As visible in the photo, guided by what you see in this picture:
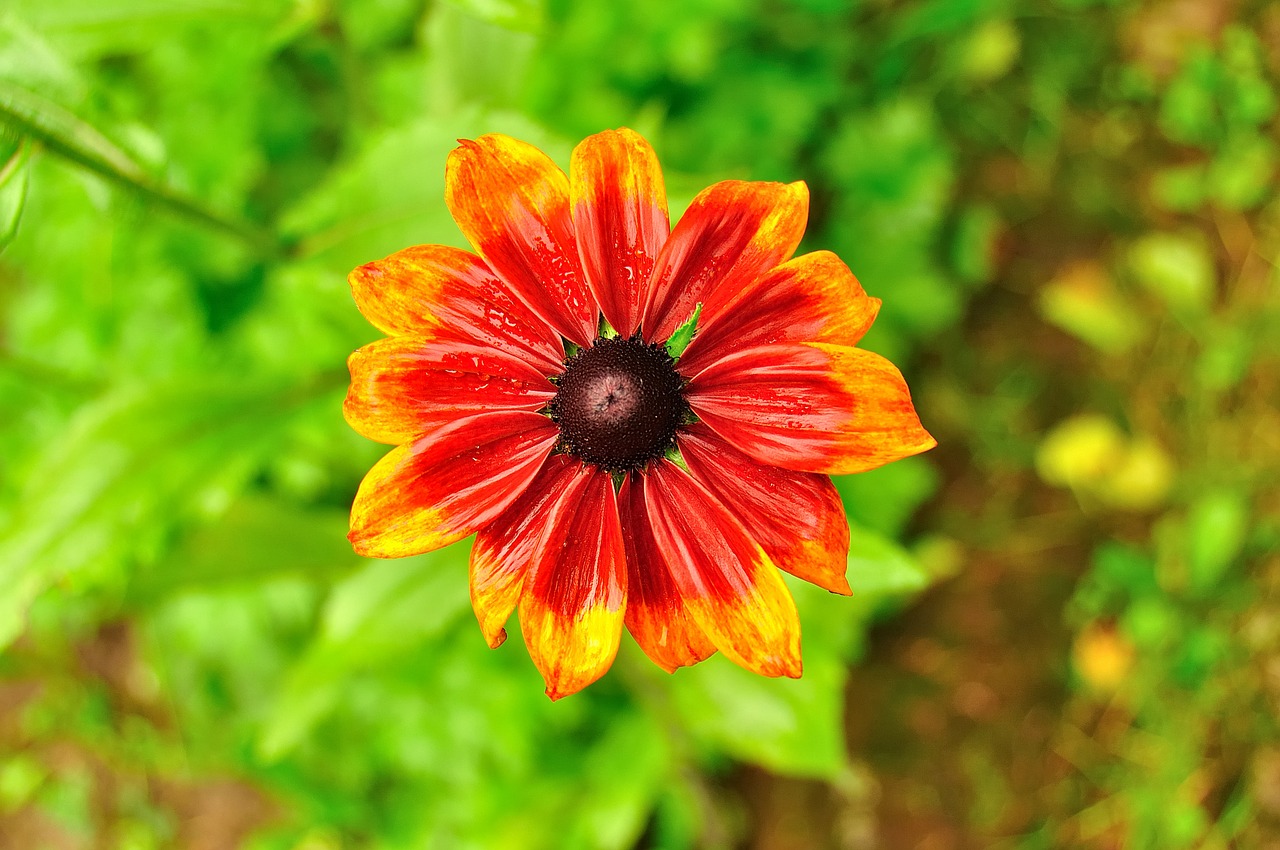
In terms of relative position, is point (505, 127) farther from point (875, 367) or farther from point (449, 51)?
point (875, 367)

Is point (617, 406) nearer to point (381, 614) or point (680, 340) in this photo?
point (680, 340)

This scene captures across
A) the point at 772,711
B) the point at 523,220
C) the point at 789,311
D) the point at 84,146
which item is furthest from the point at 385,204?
the point at 772,711

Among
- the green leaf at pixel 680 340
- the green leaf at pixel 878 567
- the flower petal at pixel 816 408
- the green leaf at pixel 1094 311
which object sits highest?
the green leaf at pixel 680 340

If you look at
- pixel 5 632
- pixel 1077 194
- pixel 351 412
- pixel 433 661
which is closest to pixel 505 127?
pixel 351 412

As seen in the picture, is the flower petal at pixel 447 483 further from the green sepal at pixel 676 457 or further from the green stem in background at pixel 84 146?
the green stem in background at pixel 84 146

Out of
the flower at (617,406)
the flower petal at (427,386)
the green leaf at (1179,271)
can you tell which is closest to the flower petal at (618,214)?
the flower at (617,406)

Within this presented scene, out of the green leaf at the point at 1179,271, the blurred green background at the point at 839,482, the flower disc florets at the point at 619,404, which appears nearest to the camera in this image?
the flower disc florets at the point at 619,404

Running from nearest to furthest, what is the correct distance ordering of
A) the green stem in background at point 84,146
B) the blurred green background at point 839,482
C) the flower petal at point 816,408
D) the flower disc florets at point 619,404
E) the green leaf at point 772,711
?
the flower petal at point 816,408 < the flower disc florets at point 619,404 < the green stem in background at point 84,146 < the green leaf at point 772,711 < the blurred green background at point 839,482
